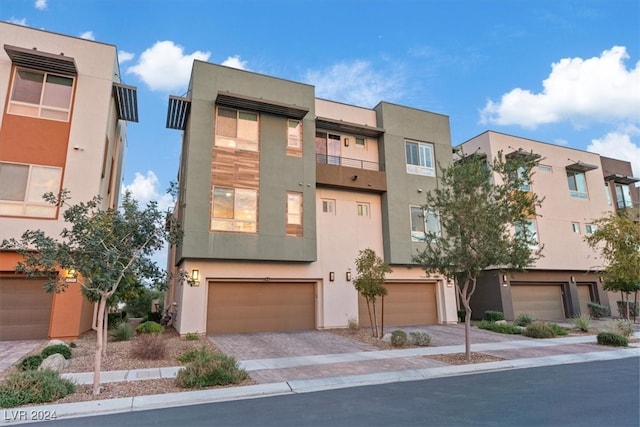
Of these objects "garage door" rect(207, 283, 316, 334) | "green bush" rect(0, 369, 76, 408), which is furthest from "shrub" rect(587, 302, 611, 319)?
"green bush" rect(0, 369, 76, 408)

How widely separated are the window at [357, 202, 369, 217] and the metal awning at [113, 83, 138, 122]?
11.3 metres

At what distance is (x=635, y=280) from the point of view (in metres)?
17.0

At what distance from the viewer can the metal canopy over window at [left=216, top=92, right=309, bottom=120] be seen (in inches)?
599

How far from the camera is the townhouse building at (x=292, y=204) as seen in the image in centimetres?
1465

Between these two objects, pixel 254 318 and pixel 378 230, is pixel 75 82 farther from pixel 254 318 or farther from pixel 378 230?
pixel 378 230

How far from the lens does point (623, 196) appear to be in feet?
87.4

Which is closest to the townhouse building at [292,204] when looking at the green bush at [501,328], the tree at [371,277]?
the green bush at [501,328]

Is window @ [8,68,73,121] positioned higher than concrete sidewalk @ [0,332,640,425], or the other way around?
window @ [8,68,73,121]

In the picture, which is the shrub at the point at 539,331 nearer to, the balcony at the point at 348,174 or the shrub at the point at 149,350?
A: the balcony at the point at 348,174

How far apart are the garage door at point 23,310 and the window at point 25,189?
2.41 m

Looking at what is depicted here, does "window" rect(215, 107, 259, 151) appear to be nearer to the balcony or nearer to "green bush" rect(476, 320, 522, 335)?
the balcony

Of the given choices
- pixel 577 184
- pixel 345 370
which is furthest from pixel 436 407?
pixel 577 184

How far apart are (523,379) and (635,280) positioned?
45.0 feet

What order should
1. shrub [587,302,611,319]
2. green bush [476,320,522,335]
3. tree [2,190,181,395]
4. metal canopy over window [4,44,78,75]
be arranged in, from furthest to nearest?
shrub [587,302,611,319] → green bush [476,320,522,335] → metal canopy over window [4,44,78,75] → tree [2,190,181,395]
